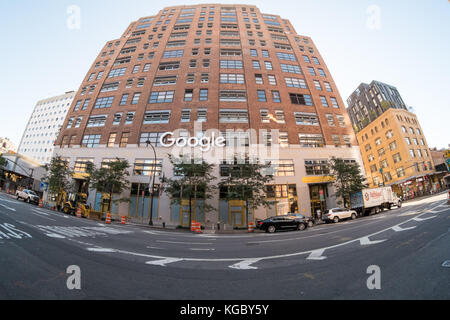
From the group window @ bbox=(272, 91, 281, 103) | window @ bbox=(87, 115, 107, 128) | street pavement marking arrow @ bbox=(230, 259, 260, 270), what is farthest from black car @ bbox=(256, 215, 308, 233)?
window @ bbox=(87, 115, 107, 128)

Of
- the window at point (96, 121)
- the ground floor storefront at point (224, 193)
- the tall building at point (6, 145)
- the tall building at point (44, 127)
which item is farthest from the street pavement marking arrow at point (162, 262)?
the tall building at point (6, 145)

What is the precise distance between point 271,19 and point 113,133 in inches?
1731

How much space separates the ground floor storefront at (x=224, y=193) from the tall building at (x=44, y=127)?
219 ft

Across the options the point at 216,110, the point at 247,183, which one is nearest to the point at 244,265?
the point at 247,183

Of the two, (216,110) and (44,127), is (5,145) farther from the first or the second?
(216,110)

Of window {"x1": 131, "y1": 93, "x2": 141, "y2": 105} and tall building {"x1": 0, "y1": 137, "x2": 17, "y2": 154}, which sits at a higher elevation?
tall building {"x1": 0, "y1": 137, "x2": 17, "y2": 154}

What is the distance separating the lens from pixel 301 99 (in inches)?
1187

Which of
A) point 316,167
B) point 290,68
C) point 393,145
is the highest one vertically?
point 290,68

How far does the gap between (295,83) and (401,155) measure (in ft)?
116

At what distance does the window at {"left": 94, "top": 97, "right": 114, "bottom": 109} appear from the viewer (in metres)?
31.1

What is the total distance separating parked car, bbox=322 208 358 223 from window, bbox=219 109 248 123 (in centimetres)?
1726

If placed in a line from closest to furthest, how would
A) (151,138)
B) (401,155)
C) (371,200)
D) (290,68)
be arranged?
(371,200) → (151,138) → (290,68) → (401,155)

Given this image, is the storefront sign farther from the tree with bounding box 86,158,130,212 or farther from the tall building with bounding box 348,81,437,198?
the tall building with bounding box 348,81,437,198

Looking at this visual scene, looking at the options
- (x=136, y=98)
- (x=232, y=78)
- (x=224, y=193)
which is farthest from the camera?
(x=232, y=78)
